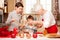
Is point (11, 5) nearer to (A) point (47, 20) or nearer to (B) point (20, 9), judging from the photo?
(B) point (20, 9)

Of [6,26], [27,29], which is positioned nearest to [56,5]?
[27,29]

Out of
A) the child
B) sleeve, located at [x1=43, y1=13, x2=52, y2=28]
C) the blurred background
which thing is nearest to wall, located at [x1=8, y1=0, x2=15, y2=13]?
the blurred background

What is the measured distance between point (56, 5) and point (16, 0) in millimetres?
317

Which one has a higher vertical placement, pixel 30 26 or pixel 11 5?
pixel 11 5

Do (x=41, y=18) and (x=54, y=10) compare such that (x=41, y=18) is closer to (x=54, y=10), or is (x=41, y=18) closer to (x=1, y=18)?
(x=54, y=10)

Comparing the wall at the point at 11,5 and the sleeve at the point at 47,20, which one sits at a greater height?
the wall at the point at 11,5

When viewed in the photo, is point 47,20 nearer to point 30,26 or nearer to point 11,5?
point 30,26

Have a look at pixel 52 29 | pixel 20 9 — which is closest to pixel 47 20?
pixel 52 29

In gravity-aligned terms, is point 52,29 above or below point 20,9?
below

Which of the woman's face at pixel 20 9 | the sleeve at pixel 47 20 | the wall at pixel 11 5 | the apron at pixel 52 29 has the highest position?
the wall at pixel 11 5

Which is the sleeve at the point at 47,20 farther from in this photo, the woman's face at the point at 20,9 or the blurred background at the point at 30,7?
the woman's face at the point at 20,9

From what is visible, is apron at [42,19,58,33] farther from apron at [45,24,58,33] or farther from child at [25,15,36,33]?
child at [25,15,36,33]

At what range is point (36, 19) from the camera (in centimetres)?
171

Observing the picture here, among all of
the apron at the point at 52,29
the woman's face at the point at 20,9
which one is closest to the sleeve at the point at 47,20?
the apron at the point at 52,29
